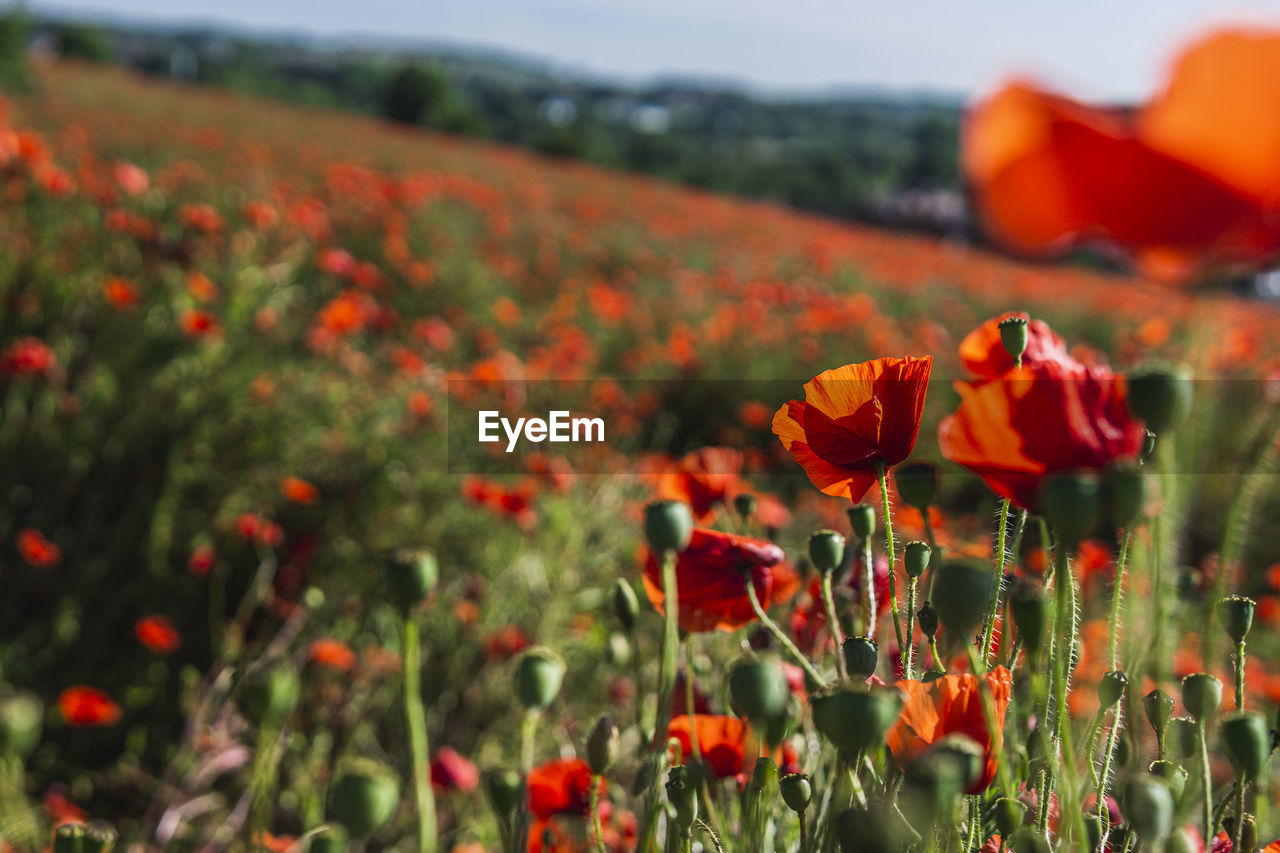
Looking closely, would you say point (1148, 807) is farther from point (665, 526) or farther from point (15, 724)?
point (15, 724)

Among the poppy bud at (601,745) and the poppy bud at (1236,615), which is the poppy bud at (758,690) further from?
the poppy bud at (1236,615)

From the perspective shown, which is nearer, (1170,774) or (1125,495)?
(1125,495)

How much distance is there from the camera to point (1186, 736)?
51 cm

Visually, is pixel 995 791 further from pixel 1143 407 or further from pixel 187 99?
pixel 187 99

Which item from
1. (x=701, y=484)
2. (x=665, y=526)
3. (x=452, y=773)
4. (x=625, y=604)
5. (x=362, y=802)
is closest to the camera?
(x=362, y=802)

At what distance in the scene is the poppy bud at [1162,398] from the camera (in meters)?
0.38

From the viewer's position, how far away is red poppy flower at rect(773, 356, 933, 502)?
1.66ft

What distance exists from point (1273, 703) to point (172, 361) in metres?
2.39

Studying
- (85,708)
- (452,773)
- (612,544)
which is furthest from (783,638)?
(612,544)

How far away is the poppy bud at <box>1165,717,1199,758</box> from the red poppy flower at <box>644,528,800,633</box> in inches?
9.3

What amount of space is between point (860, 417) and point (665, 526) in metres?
0.13

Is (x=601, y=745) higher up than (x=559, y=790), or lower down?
higher up

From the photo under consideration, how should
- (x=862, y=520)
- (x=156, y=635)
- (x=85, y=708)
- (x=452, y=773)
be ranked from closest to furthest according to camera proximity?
(x=862, y=520) → (x=452, y=773) → (x=85, y=708) → (x=156, y=635)

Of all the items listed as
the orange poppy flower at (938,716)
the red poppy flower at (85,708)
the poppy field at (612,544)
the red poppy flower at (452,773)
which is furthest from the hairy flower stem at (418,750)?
the red poppy flower at (85,708)
